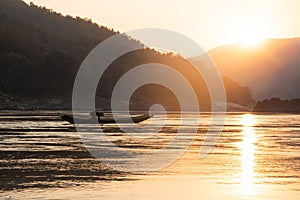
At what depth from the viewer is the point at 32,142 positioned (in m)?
60.0

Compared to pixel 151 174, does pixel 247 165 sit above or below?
above

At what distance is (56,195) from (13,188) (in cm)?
302

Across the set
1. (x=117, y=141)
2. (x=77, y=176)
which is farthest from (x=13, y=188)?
(x=117, y=141)

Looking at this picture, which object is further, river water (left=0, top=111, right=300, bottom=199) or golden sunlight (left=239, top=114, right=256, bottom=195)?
golden sunlight (left=239, top=114, right=256, bottom=195)

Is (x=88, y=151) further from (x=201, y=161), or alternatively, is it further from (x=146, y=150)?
(x=201, y=161)

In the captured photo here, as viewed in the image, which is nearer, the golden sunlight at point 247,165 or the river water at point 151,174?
the river water at point 151,174

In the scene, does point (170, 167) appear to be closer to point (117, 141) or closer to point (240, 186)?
point (240, 186)

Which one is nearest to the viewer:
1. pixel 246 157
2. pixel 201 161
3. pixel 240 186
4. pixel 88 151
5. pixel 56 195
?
pixel 56 195

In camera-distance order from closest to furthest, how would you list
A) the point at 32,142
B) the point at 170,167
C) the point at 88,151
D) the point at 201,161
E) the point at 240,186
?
the point at 240,186 → the point at 170,167 → the point at 201,161 → the point at 88,151 → the point at 32,142

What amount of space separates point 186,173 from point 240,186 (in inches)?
218

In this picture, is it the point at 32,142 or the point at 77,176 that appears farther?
the point at 32,142

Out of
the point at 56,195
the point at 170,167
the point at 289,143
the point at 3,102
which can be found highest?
the point at 3,102

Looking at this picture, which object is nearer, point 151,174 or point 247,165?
point 151,174

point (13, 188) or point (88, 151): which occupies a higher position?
point (88, 151)
